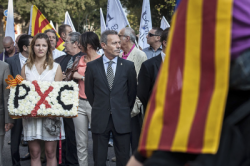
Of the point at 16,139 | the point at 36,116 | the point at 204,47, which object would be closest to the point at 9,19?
the point at 16,139

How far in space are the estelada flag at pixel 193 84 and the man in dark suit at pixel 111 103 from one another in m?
3.60

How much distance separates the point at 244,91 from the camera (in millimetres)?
1354

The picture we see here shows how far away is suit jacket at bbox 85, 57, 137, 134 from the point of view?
16.4 ft

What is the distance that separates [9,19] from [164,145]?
9.38 meters

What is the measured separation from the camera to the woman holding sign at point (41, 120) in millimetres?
5059

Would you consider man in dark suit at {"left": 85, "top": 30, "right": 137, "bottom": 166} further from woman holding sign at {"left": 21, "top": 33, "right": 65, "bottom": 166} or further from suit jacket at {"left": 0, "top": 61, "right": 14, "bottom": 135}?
suit jacket at {"left": 0, "top": 61, "right": 14, "bottom": 135}

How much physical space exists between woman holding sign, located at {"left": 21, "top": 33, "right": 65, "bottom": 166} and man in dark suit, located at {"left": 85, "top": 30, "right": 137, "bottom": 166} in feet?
1.75

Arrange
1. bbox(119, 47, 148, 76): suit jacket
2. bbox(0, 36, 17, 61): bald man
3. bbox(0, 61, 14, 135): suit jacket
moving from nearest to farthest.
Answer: bbox(0, 61, 14, 135): suit jacket < bbox(119, 47, 148, 76): suit jacket < bbox(0, 36, 17, 61): bald man

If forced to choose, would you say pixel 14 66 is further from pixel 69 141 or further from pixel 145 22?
pixel 145 22

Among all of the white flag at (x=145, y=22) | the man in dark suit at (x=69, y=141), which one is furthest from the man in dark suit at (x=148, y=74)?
the white flag at (x=145, y=22)

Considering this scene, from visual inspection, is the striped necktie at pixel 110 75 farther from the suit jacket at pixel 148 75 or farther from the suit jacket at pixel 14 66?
the suit jacket at pixel 14 66

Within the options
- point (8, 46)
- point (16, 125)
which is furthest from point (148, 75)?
point (8, 46)

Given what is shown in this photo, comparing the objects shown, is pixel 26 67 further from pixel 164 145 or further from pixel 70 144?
pixel 164 145

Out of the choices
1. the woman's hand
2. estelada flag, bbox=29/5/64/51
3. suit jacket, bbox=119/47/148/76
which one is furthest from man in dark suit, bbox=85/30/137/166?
estelada flag, bbox=29/5/64/51
